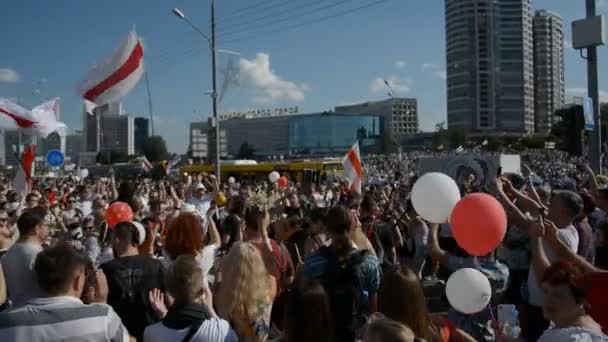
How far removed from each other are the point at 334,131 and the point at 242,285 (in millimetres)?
151926

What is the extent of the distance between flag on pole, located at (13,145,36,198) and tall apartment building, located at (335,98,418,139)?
145 meters

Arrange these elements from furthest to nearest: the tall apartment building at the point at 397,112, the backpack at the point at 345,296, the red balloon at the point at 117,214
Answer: the tall apartment building at the point at 397,112 → the red balloon at the point at 117,214 → the backpack at the point at 345,296

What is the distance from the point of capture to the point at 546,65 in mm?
143875

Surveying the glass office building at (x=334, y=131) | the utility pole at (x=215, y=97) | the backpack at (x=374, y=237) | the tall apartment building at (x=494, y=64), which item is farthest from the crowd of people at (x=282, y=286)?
the glass office building at (x=334, y=131)

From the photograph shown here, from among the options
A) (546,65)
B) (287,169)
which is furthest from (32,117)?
Result: (546,65)

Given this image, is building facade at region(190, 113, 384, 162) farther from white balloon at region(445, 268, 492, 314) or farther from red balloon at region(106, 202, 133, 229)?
white balloon at region(445, 268, 492, 314)

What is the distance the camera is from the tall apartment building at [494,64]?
137 m

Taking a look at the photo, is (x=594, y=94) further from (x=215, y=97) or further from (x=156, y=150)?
(x=156, y=150)

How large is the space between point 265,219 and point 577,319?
3215mm

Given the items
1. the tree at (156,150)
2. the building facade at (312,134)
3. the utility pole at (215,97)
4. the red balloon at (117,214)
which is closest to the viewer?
the red balloon at (117,214)

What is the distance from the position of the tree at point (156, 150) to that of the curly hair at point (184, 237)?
9518 centimetres

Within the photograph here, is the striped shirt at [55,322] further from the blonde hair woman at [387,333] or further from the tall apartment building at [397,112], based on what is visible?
the tall apartment building at [397,112]

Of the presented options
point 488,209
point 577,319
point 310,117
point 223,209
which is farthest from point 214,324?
point 310,117

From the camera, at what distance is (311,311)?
10.1ft
